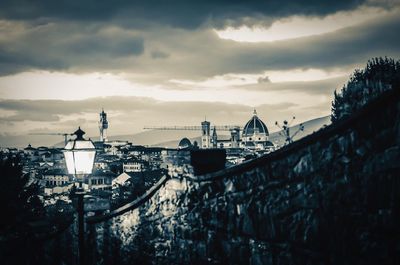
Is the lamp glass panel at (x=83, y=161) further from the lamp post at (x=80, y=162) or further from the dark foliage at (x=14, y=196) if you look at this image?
the dark foliage at (x=14, y=196)

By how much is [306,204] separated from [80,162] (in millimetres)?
5275

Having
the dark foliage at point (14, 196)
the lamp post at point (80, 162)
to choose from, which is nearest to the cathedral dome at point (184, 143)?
the dark foliage at point (14, 196)

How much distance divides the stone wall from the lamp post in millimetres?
2360

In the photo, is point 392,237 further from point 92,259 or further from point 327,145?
point 92,259

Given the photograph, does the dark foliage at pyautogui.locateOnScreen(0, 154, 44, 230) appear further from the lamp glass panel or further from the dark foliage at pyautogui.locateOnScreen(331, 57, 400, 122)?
the dark foliage at pyautogui.locateOnScreen(331, 57, 400, 122)

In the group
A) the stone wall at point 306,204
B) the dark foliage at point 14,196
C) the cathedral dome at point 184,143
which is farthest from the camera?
the cathedral dome at point 184,143

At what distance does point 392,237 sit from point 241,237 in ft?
6.88

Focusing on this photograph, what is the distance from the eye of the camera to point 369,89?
2539cm

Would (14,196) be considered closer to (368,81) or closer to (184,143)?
(368,81)


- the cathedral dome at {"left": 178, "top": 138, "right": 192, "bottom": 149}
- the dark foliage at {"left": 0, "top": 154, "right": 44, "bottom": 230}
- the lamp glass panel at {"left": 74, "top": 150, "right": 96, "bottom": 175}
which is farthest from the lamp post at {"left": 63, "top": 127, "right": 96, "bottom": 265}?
the cathedral dome at {"left": 178, "top": 138, "right": 192, "bottom": 149}

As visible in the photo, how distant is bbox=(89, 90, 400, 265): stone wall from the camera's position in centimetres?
295

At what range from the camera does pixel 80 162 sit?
766 centimetres

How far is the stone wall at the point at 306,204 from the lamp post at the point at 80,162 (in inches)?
92.9

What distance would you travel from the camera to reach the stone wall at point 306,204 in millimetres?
2951
